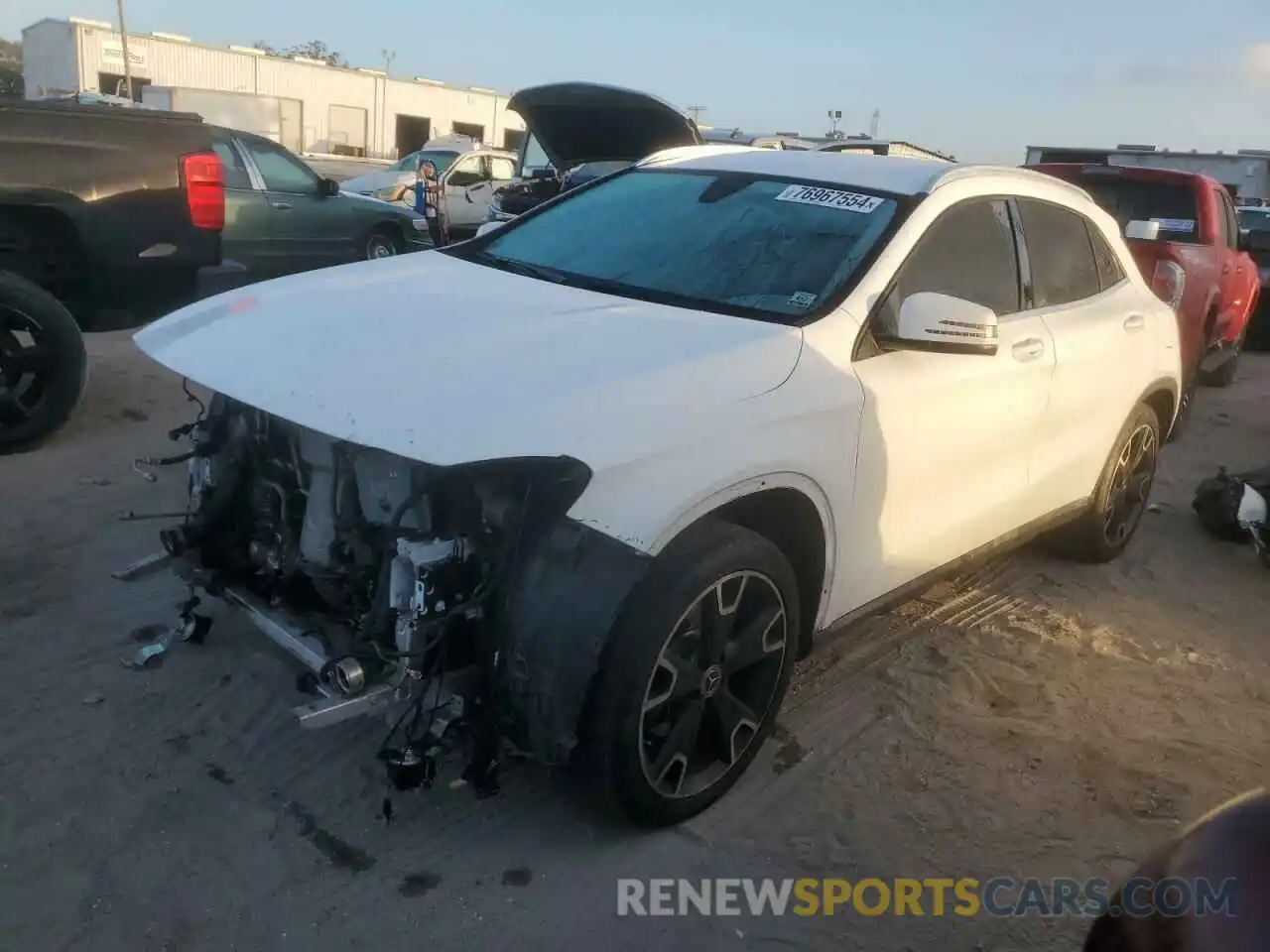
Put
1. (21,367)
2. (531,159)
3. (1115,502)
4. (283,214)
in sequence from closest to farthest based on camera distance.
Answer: (1115,502), (21,367), (283,214), (531,159)

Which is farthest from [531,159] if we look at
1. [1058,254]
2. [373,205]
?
[1058,254]

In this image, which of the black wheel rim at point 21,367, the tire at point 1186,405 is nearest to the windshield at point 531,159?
the tire at point 1186,405

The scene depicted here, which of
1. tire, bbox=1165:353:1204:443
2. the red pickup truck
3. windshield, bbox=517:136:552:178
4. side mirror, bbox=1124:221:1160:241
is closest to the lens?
side mirror, bbox=1124:221:1160:241

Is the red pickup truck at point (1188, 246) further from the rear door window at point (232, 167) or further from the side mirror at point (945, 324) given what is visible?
the rear door window at point (232, 167)

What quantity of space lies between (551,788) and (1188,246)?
7057 mm

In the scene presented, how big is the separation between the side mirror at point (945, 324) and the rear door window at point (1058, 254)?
1095mm

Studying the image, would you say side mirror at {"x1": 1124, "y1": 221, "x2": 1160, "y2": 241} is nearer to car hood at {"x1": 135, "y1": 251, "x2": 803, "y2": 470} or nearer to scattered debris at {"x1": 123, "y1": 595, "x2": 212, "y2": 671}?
car hood at {"x1": 135, "y1": 251, "x2": 803, "y2": 470}

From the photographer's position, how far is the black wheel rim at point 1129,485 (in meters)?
5.15

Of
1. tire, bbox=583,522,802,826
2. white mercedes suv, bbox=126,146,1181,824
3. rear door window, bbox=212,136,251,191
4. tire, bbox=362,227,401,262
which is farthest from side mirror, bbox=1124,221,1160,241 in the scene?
tire, bbox=362,227,401,262

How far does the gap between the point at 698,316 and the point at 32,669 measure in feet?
8.16

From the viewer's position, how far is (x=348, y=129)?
137ft

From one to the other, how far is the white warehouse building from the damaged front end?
3465 centimetres

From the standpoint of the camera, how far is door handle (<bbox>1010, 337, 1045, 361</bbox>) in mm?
4020

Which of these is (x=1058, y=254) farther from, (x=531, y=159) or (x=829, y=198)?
(x=531, y=159)
